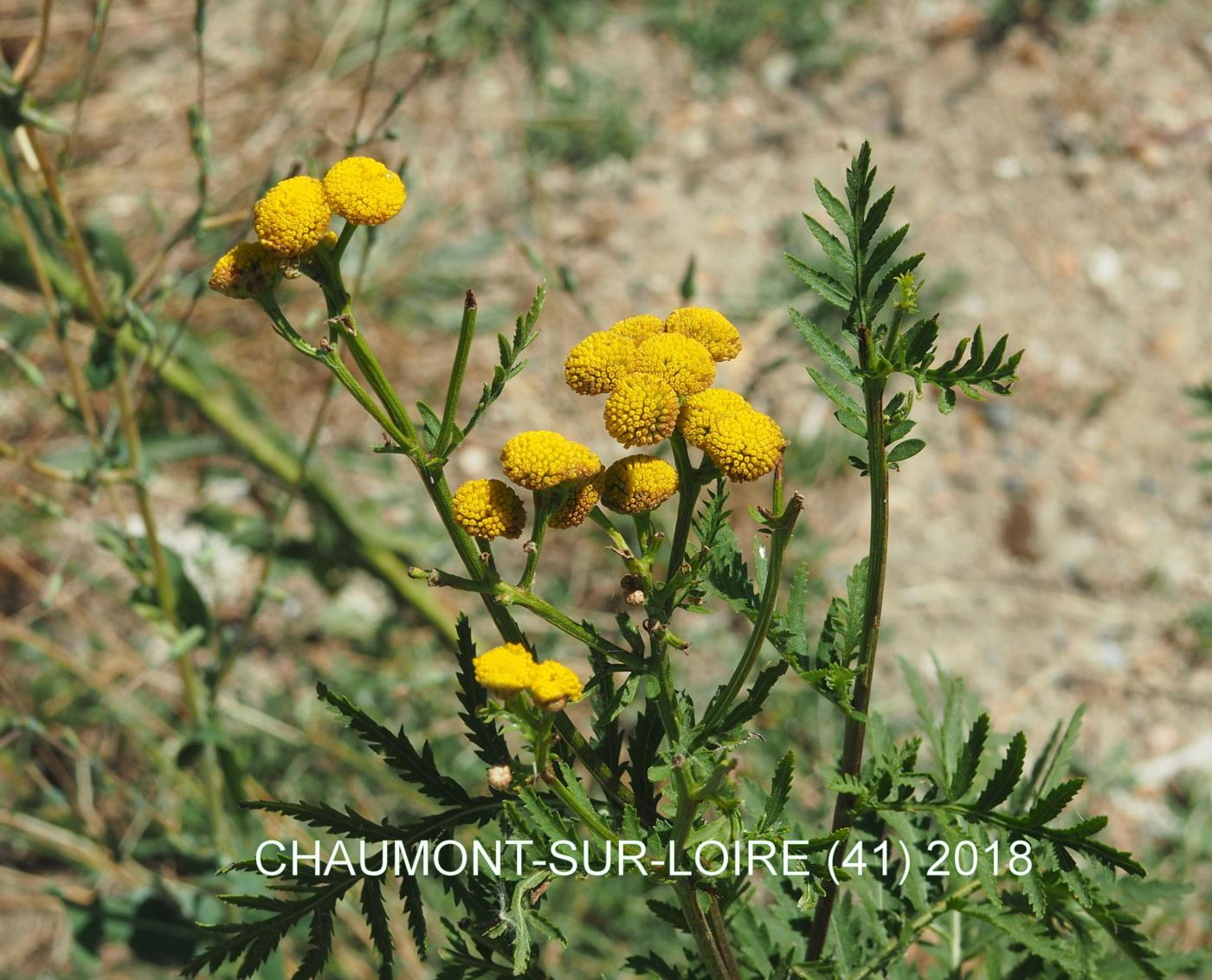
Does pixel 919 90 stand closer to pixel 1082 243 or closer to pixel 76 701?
pixel 1082 243

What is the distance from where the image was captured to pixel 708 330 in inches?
51.1

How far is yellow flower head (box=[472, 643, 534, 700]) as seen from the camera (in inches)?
42.1

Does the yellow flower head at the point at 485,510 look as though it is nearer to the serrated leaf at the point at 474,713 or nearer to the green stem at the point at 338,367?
the green stem at the point at 338,367

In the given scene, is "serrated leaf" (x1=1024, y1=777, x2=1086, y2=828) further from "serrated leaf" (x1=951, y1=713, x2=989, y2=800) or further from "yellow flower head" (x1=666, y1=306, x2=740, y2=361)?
"yellow flower head" (x1=666, y1=306, x2=740, y2=361)

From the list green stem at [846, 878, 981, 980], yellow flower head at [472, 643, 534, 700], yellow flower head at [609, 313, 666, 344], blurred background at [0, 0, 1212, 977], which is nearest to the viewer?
yellow flower head at [472, 643, 534, 700]

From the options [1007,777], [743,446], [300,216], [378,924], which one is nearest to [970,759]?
[1007,777]

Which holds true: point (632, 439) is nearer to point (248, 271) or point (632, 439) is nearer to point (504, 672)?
point (504, 672)

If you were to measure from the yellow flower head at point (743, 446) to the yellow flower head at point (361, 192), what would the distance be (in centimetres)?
42

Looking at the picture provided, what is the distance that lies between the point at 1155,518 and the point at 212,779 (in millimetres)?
3018

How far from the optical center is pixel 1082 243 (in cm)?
421

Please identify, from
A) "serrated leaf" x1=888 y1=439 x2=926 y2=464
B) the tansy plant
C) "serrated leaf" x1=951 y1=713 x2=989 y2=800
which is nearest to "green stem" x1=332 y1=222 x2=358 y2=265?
the tansy plant

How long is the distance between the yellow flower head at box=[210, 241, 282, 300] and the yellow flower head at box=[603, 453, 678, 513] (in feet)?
1.39

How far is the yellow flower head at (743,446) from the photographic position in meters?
1.15

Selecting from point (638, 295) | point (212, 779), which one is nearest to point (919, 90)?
point (638, 295)
